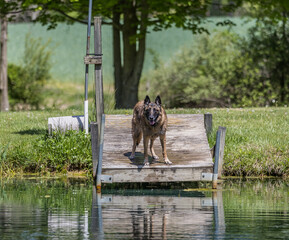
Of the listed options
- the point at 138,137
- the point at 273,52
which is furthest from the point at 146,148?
the point at 273,52

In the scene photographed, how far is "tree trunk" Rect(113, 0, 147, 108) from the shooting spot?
25156 millimetres

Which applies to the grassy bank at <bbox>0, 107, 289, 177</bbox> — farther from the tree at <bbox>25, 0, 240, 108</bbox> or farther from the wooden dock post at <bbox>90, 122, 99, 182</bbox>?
the tree at <bbox>25, 0, 240, 108</bbox>

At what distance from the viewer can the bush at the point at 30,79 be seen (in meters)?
30.6

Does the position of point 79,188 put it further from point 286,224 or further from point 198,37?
point 198,37

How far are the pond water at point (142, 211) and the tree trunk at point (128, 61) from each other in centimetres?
1271

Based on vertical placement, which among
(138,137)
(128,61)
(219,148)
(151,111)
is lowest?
(219,148)

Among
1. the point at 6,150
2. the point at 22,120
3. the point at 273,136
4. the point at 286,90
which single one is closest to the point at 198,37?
the point at 286,90

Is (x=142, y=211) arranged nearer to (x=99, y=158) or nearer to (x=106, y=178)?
(x=106, y=178)

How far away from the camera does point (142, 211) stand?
31.6 ft

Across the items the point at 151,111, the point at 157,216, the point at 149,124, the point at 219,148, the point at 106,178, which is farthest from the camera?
the point at 219,148

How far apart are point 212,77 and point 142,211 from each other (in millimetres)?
18563

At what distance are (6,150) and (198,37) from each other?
1661 centimetres

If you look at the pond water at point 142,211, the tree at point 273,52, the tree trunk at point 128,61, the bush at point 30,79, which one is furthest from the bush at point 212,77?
the pond water at point 142,211

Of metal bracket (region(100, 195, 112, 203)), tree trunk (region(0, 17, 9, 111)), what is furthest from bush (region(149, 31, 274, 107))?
metal bracket (region(100, 195, 112, 203))
